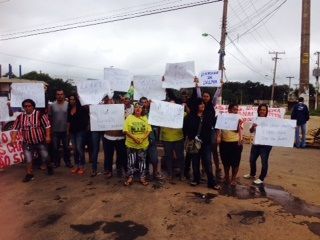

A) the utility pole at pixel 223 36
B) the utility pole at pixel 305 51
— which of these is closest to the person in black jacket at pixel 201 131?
the utility pole at pixel 305 51

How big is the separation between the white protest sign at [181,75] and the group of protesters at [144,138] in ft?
0.85

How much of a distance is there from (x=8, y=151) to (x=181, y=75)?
14.0ft

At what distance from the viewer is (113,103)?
27.5ft

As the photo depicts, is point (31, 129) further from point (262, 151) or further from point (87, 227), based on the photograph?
point (262, 151)

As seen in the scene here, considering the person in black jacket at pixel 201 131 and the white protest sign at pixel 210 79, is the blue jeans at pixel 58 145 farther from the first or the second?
the white protest sign at pixel 210 79

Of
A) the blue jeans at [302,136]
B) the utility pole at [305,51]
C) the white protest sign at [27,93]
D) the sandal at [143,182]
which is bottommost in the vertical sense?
the sandal at [143,182]

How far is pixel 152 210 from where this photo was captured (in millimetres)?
6285

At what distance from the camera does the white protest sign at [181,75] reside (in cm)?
809

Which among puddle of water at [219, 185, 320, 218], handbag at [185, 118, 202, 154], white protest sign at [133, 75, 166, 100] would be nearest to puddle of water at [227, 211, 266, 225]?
puddle of water at [219, 185, 320, 218]

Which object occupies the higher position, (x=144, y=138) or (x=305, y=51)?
(x=305, y=51)

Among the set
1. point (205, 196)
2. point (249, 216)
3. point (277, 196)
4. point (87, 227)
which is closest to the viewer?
point (87, 227)

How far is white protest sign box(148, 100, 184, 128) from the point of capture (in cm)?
770

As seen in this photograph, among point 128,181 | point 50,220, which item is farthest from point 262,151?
point 50,220

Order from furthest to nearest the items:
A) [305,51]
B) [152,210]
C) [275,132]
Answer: [305,51], [275,132], [152,210]
